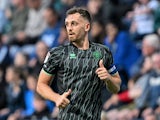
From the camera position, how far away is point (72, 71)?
6965 mm

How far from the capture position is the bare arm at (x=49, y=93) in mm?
6584

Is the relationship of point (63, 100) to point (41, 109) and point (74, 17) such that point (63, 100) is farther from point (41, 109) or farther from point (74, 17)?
point (41, 109)

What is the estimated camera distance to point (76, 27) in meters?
6.93

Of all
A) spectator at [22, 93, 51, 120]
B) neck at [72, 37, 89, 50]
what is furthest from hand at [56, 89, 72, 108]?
spectator at [22, 93, 51, 120]

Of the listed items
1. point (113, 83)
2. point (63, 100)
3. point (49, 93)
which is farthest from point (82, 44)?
point (63, 100)

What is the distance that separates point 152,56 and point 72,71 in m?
4.45

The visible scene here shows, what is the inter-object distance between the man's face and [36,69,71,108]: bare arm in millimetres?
460

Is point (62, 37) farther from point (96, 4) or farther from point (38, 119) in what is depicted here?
point (38, 119)

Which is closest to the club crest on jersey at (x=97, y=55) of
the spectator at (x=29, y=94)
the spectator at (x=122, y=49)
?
the spectator at (x=122, y=49)

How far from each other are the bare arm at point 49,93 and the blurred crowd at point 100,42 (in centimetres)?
346

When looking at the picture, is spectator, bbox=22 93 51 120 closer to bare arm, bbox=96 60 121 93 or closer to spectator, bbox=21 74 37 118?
spectator, bbox=21 74 37 118

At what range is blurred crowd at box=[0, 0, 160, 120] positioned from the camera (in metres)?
11.0

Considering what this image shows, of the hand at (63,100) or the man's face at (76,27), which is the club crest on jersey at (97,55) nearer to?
the man's face at (76,27)

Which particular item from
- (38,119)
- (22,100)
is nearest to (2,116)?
(22,100)
